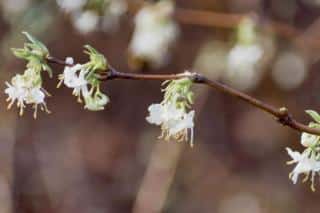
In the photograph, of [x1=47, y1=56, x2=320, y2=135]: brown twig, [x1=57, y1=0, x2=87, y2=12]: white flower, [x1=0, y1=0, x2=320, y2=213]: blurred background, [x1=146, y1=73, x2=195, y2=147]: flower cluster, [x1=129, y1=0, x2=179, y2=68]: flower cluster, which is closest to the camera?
[x1=47, y1=56, x2=320, y2=135]: brown twig

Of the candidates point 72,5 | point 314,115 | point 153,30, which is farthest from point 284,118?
point 153,30

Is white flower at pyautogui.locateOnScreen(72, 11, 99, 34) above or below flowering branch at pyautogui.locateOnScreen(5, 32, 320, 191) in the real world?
above

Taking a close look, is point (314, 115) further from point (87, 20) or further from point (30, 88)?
point (87, 20)

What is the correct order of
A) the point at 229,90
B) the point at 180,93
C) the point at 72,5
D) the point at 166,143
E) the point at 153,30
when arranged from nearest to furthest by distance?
the point at 229,90, the point at 180,93, the point at 72,5, the point at 153,30, the point at 166,143

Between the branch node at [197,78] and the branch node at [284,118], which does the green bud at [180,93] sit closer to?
the branch node at [197,78]

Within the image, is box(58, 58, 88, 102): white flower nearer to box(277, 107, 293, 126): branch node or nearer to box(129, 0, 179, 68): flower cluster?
box(277, 107, 293, 126): branch node

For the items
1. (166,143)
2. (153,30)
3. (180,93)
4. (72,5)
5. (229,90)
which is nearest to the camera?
(229,90)

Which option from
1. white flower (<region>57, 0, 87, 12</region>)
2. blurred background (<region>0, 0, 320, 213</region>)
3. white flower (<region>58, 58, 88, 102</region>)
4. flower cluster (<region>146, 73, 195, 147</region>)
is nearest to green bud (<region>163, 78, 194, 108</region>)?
flower cluster (<region>146, 73, 195, 147</region>)
